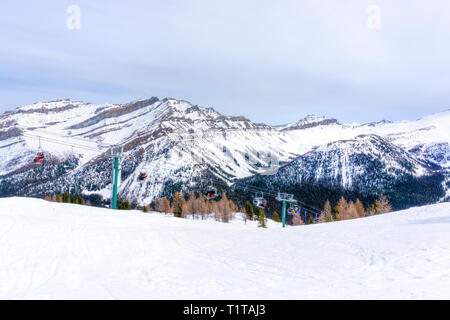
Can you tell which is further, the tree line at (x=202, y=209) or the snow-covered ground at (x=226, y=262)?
the tree line at (x=202, y=209)

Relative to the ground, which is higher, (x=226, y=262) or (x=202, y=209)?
(x=226, y=262)

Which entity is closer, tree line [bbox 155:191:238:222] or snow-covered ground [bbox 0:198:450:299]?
snow-covered ground [bbox 0:198:450:299]

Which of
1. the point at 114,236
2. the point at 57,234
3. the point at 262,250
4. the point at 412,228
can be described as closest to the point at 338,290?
the point at 262,250

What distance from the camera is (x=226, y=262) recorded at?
15.0 metres

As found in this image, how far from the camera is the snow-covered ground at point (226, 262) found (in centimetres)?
1053

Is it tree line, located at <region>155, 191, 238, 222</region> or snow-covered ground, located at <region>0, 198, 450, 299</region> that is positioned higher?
snow-covered ground, located at <region>0, 198, 450, 299</region>

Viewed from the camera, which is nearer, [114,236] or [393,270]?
[393,270]

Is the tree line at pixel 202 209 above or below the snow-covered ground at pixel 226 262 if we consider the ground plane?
below

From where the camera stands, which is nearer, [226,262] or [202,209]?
[226,262]

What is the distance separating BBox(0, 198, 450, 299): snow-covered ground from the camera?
10.5 m

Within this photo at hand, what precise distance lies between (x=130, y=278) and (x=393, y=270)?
1000 cm
